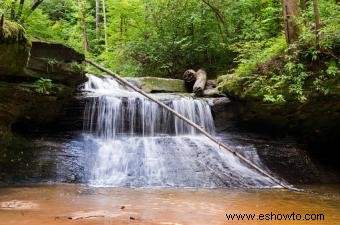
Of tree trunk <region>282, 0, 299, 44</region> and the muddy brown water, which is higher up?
tree trunk <region>282, 0, 299, 44</region>

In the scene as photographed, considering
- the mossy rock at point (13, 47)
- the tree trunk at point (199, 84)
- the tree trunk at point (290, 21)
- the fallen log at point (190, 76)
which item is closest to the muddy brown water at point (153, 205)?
the mossy rock at point (13, 47)

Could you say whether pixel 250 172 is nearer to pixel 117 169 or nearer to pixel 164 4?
pixel 117 169

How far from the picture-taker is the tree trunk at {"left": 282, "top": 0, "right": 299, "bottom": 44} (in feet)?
30.6

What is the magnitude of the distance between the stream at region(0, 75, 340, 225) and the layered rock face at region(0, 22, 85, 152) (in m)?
0.63

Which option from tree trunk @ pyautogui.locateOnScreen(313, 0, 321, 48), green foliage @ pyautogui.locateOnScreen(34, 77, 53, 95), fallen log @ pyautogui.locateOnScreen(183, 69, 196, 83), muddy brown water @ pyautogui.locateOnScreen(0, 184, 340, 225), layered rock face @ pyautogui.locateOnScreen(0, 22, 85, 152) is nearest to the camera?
muddy brown water @ pyautogui.locateOnScreen(0, 184, 340, 225)

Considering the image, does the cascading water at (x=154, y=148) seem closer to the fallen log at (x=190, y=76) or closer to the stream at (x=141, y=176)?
the stream at (x=141, y=176)

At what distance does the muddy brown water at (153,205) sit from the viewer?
4746mm

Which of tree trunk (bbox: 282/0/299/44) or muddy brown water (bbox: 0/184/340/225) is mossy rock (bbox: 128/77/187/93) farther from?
muddy brown water (bbox: 0/184/340/225)

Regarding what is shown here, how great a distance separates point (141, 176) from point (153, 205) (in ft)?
8.90

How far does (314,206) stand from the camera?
5.99 m

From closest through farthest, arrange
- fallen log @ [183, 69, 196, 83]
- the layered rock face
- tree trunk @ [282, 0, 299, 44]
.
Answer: the layered rock face
tree trunk @ [282, 0, 299, 44]
fallen log @ [183, 69, 196, 83]

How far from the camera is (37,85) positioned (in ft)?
28.0

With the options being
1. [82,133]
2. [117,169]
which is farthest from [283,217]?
[82,133]

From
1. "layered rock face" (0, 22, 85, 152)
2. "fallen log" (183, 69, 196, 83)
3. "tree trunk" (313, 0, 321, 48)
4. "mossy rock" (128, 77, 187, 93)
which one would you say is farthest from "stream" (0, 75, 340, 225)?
"tree trunk" (313, 0, 321, 48)
